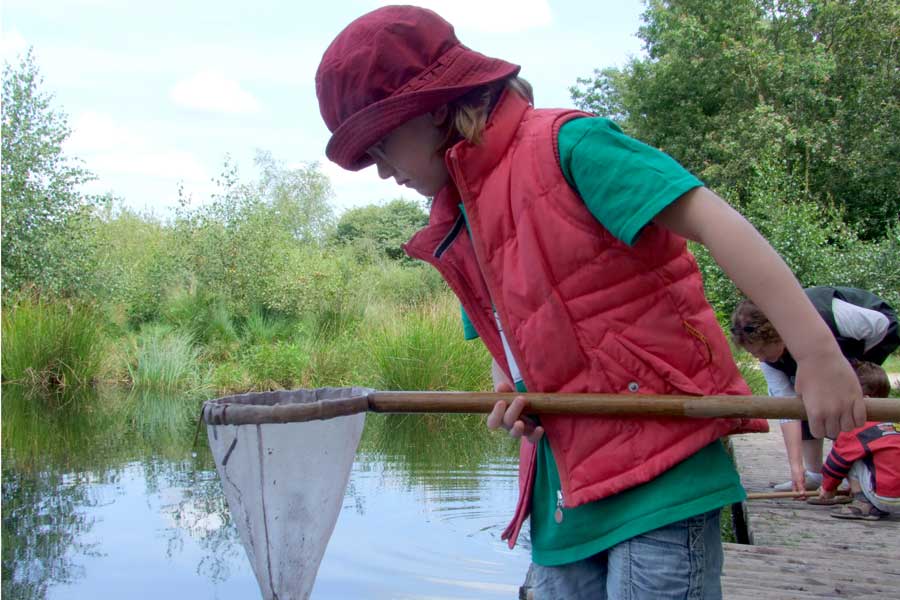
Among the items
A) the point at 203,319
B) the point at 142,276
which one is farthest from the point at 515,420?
the point at 142,276

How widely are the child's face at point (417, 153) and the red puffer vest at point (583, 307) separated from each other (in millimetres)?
90

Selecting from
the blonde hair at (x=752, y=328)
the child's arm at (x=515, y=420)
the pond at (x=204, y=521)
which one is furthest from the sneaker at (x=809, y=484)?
the child's arm at (x=515, y=420)

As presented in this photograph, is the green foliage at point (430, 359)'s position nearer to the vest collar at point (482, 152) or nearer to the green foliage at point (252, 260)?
the green foliage at point (252, 260)

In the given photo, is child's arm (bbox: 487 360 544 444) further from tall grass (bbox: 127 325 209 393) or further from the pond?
tall grass (bbox: 127 325 209 393)

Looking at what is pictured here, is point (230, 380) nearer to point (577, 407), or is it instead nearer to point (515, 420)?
point (515, 420)

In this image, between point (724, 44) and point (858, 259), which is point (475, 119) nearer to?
point (858, 259)

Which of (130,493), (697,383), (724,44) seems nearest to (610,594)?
(697,383)

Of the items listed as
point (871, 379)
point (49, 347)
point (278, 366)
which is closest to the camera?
point (871, 379)

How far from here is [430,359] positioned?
840 centimetres

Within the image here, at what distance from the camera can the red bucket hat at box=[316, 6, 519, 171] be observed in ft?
4.58

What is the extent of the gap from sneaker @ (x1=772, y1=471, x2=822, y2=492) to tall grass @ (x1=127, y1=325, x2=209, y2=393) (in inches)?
318

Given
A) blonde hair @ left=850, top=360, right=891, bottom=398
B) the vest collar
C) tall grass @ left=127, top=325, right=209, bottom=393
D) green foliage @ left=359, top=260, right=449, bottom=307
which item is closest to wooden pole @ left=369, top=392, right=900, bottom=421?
the vest collar

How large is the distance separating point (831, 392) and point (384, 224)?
2651cm

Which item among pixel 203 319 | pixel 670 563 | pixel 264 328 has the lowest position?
pixel 670 563
